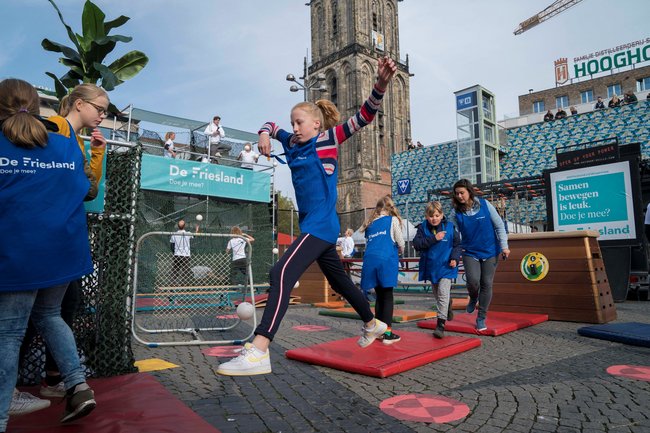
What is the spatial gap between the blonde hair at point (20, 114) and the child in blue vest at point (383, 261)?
342 centimetres

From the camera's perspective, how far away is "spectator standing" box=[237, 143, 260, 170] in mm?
15133

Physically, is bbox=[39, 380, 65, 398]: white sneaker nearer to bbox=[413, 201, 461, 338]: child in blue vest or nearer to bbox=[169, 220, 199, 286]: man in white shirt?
bbox=[169, 220, 199, 286]: man in white shirt

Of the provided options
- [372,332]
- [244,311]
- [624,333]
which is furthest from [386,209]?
[624,333]

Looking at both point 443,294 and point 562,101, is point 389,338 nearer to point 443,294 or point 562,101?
point 443,294

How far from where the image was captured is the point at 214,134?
1502 centimetres

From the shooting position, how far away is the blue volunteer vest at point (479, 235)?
214 inches

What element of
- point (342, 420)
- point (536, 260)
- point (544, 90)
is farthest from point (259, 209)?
point (544, 90)

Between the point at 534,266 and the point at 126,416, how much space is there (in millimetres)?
6458

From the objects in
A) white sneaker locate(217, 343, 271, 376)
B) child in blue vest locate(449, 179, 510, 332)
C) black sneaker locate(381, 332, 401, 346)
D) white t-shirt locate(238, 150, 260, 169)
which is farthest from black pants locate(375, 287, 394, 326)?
white t-shirt locate(238, 150, 260, 169)

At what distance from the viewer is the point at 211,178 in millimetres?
14031

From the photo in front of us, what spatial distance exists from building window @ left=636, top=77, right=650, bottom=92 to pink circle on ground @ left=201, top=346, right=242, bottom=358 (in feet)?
169

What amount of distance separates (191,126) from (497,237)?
1392 centimetres

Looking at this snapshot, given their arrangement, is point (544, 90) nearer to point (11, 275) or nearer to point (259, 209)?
point (259, 209)

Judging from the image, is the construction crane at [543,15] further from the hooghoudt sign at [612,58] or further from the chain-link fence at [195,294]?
Answer: the chain-link fence at [195,294]
